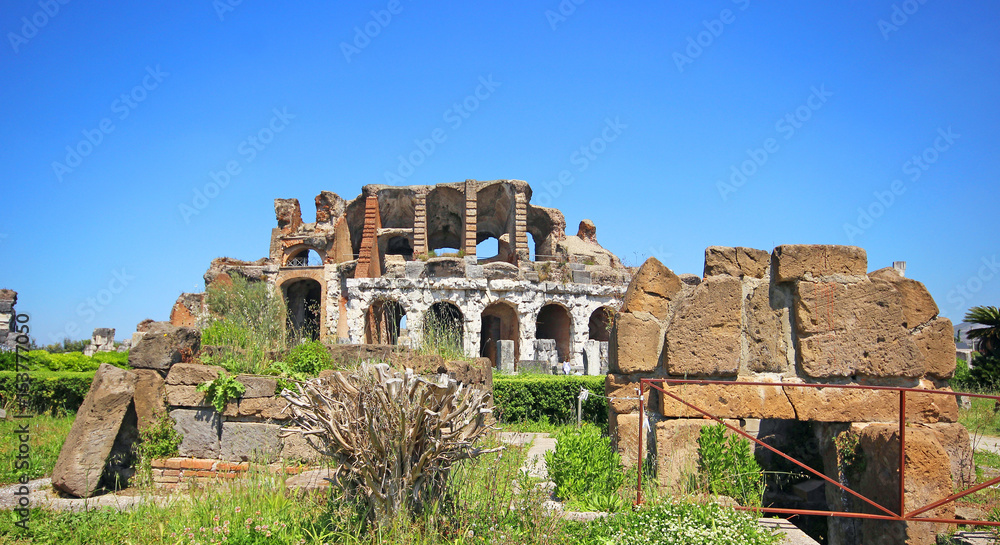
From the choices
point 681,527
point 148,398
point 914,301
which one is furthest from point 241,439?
point 914,301

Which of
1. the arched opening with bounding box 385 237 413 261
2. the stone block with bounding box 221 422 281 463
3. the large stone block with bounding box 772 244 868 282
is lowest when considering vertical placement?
the stone block with bounding box 221 422 281 463

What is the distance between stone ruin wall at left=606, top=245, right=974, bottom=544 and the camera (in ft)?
14.3

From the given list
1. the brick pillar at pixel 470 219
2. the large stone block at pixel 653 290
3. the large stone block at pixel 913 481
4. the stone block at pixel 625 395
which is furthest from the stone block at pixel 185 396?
the brick pillar at pixel 470 219

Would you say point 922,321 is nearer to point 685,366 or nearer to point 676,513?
point 685,366

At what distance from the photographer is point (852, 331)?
4477mm

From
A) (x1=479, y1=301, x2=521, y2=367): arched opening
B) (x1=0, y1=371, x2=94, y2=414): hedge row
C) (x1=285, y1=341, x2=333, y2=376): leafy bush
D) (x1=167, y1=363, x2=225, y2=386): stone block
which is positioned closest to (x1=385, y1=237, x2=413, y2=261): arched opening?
(x1=479, y1=301, x2=521, y2=367): arched opening

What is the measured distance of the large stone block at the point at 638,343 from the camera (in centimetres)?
467

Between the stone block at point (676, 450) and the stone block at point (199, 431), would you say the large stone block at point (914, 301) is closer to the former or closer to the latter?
the stone block at point (676, 450)

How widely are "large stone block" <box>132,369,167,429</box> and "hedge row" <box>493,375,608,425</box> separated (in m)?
6.03

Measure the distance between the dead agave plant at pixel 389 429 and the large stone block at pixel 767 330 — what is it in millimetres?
2310

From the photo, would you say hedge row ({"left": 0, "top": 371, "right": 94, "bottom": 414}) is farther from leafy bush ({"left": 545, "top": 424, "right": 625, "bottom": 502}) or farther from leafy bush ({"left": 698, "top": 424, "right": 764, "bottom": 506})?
leafy bush ({"left": 698, "top": 424, "right": 764, "bottom": 506})

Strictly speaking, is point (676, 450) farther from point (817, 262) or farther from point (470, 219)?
point (470, 219)

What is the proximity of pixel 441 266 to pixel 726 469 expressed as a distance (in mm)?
16077

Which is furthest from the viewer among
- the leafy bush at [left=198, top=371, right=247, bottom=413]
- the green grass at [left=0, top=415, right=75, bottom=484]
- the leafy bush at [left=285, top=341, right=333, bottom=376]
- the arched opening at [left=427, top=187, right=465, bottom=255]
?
the arched opening at [left=427, top=187, right=465, bottom=255]
